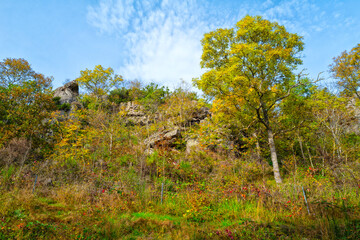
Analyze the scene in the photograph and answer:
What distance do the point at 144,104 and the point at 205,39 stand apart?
13664 millimetres

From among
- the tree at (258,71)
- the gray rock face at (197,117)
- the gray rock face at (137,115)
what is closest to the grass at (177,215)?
the tree at (258,71)

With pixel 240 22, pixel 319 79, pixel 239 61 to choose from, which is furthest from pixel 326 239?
pixel 240 22

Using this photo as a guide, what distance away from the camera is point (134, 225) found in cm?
530

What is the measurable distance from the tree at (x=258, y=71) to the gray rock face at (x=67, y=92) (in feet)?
88.1

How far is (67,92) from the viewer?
98.4 feet

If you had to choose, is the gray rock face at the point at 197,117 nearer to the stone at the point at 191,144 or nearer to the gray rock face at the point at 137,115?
the stone at the point at 191,144

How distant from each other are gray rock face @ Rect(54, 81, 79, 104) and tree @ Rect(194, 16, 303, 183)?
26867 mm

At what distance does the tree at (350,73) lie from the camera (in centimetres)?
1545

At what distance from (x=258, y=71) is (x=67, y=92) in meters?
31.3

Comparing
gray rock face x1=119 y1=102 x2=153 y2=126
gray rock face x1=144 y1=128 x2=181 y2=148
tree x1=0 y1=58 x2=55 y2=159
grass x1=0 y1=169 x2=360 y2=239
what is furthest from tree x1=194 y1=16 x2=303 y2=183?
gray rock face x1=119 y1=102 x2=153 y2=126

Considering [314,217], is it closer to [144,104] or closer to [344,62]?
[344,62]

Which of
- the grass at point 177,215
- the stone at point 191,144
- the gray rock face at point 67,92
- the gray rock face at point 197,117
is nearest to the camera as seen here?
the grass at point 177,215

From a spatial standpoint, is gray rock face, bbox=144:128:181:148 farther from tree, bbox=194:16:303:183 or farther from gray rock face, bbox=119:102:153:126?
gray rock face, bbox=119:102:153:126

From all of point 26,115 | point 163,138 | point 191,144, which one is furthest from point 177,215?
point 26,115
